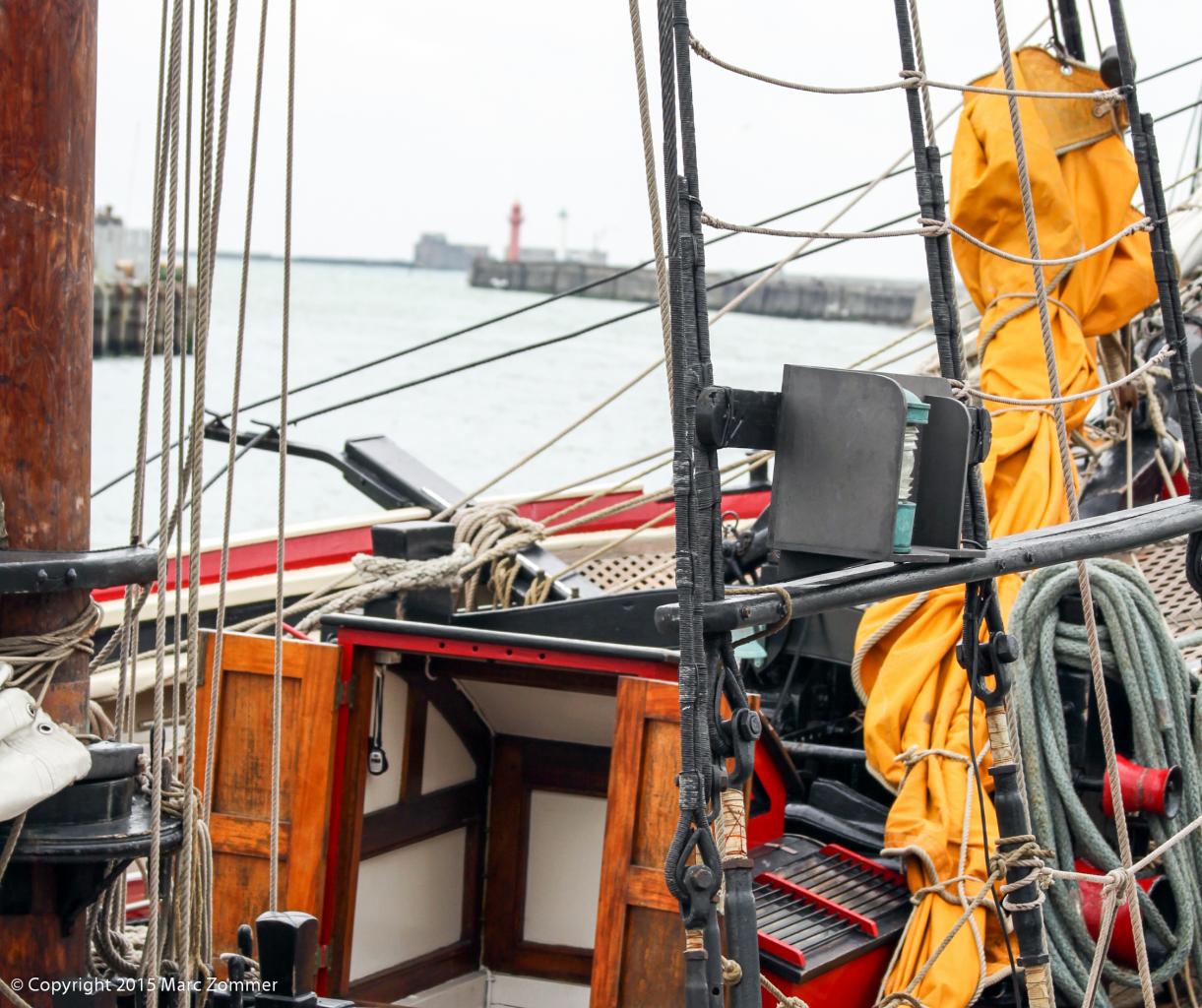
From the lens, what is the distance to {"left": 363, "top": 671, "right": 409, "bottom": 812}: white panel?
431 centimetres

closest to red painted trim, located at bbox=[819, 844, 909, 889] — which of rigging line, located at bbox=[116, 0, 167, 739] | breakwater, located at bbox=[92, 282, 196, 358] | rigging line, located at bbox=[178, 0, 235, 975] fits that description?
rigging line, located at bbox=[178, 0, 235, 975]

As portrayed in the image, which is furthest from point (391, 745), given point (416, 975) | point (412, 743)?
point (416, 975)

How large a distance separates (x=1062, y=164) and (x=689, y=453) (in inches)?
126

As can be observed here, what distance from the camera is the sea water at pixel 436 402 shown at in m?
21.7

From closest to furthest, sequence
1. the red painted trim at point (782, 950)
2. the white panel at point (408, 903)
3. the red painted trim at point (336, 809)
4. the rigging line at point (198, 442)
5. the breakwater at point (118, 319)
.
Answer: the rigging line at point (198, 442)
the red painted trim at point (782, 950)
the red painted trim at point (336, 809)
the white panel at point (408, 903)
the breakwater at point (118, 319)

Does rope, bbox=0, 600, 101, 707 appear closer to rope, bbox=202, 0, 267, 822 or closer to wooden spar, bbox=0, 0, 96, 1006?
wooden spar, bbox=0, 0, 96, 1006

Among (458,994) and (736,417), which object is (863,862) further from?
(736,417)

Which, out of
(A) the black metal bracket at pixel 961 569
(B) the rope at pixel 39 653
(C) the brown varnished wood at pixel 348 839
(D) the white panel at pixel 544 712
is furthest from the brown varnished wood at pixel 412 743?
(A) the black metal bracket at pixel 961 569

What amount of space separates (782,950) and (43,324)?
7.21 ft

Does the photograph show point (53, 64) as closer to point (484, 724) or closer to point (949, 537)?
point (949, 537)

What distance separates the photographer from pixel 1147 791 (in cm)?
382

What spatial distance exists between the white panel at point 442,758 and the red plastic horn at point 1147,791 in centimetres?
196

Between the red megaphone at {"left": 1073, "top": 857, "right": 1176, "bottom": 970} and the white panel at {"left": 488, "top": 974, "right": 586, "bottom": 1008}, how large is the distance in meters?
1.64

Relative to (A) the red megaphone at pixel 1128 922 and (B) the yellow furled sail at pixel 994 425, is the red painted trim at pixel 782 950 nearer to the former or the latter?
(B) the yellow furled sail at pixel 994 425
